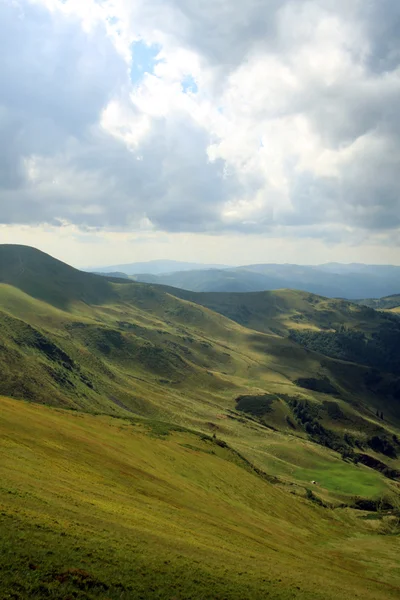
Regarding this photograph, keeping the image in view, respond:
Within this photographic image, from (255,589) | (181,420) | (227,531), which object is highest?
(255,589)

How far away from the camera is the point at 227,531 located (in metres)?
55.3

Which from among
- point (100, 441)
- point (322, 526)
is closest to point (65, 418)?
point (100, 441)

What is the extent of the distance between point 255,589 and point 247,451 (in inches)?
4788

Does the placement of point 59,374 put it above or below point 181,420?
above

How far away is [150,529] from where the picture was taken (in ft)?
138

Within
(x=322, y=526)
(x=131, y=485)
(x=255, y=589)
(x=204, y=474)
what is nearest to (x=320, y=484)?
(x=322, y=526)

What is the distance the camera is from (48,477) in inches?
1889

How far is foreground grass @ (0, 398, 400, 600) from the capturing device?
29.3 m

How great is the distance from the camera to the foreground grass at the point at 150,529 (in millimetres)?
29344

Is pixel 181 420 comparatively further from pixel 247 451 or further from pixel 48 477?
pixel 48 477

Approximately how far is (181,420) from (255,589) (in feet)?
460

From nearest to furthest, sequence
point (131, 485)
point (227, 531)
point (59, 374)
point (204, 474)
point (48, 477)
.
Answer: point (48, 477) → point (227, 531) → point (131, 485) → point (204, 474) → point (59, 374)

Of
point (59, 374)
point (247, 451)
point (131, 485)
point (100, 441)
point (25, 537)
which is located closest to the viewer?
point (25, 537)

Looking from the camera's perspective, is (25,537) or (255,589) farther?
(255,589)
